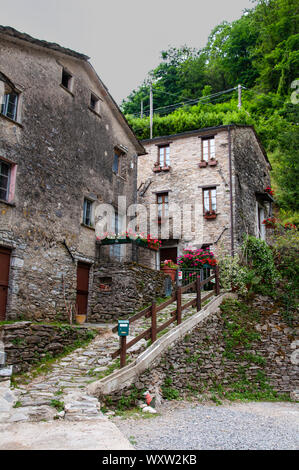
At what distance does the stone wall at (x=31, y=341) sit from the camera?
786 centimetres

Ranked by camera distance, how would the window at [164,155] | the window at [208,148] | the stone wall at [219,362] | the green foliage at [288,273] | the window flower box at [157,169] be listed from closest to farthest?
the stone wall at [219,362] → the green foliage at [288,273] → the window at [208,148] → the window flower box at [157,169] → the window at [164,155]

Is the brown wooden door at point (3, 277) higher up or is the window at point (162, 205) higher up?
the window at point (162, 205)

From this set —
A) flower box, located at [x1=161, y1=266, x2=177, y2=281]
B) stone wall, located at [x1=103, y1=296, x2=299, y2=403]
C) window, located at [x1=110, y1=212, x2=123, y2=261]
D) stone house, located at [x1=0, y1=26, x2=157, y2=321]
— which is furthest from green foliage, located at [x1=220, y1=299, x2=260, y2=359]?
window, located at [x1=110, y1=212, x2=123, y2=261]

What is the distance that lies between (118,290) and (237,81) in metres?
25.3

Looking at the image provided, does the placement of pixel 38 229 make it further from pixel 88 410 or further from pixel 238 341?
pixel 238 341

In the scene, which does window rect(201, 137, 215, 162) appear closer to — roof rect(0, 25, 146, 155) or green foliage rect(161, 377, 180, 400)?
roof rect(0, 25, 146, 155)

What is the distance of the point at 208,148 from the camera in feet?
62.0

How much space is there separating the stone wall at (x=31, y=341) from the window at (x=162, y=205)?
10336 millimetres

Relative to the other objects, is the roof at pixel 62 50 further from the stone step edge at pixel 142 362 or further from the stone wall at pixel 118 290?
the stone step edge at pixel 142 362

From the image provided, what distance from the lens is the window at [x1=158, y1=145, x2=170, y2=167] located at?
19.8 m

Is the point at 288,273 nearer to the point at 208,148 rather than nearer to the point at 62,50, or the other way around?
the point at 208,148

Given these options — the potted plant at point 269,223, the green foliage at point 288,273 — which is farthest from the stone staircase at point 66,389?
the potted plant at point 269,223

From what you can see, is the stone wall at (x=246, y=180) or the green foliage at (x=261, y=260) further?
the stone wall at (x=246, y=180)

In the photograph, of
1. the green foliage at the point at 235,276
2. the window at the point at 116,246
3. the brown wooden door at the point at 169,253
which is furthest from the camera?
the brown wooden door at the point at 169,253
